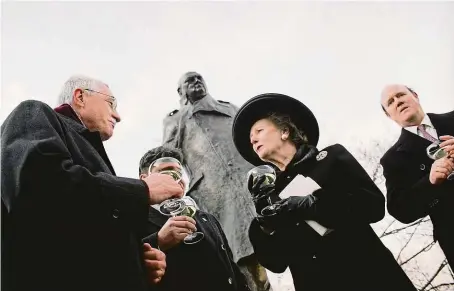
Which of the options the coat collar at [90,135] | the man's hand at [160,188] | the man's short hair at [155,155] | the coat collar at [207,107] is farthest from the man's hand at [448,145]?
the coat collar at [90,135]

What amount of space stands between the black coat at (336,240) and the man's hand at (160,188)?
1164mm

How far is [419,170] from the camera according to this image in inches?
152

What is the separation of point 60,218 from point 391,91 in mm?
2776

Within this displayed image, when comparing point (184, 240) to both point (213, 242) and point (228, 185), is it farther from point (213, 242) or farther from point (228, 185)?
point (228, 185)

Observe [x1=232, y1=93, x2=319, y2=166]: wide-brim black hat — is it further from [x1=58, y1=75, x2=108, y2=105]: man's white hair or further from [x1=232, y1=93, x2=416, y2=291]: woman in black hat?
[x1=58, y1=75, x2=108, y2=105]: man's white hair

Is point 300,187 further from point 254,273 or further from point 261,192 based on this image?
point 254,273

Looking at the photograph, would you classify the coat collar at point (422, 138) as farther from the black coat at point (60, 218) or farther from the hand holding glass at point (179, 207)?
the black coat at point (60, 218)

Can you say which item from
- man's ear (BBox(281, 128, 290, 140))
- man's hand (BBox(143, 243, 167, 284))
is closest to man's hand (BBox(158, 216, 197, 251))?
man's hand (BBox(143, 243, 167, 284))

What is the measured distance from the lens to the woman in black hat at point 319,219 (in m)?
3.54

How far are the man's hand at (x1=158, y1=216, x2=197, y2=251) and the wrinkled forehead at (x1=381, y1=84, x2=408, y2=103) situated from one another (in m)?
1.88

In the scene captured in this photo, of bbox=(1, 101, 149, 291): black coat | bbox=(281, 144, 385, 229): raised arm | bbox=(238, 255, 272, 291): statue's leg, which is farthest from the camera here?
bbox=(238, 255, 272, 291): statue's leg

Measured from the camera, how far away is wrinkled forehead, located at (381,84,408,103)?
4279mm

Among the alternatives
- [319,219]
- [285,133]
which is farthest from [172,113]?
[319,219]

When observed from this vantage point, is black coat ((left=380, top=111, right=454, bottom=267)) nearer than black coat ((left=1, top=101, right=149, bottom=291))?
No
